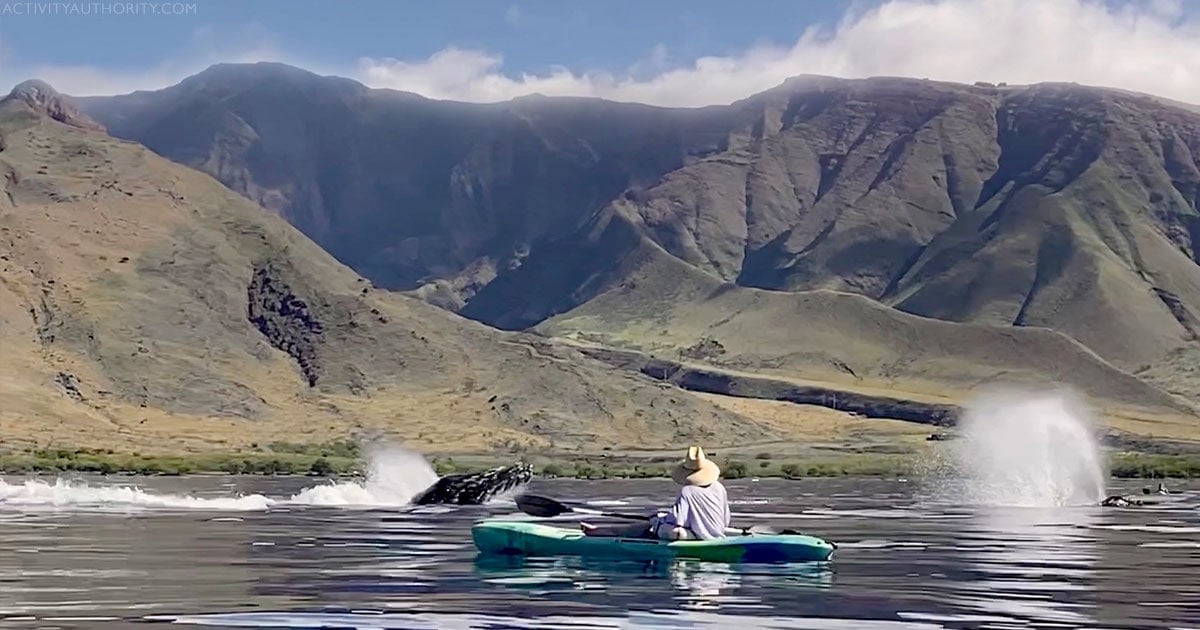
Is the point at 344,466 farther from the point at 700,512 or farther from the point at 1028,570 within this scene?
the point at 1028,570

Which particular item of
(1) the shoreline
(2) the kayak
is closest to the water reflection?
(2) the kayak

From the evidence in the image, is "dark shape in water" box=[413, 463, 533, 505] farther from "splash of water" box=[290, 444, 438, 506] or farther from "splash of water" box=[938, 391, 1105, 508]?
"splash of water" box=[938, 391, 1105, 508]

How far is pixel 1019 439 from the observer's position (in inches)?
3349

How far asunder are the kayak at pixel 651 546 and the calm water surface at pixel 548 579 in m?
0.37

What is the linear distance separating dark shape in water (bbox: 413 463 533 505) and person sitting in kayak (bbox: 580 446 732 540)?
3578cm

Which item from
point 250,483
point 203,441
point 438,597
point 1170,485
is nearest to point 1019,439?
point 1170,485

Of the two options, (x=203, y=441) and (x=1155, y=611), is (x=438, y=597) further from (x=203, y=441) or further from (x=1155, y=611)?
(x=203, y=441)

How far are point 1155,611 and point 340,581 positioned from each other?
14914 mm

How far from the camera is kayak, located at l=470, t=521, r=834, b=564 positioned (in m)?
37.8

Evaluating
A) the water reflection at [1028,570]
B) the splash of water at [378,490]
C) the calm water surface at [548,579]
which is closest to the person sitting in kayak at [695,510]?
the calm water surface at [548,579]

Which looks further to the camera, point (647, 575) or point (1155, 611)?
point (647, 575)

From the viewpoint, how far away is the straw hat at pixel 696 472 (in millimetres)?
37531

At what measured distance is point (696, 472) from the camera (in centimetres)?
3775

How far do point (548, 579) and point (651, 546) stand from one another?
3155 millimetres
